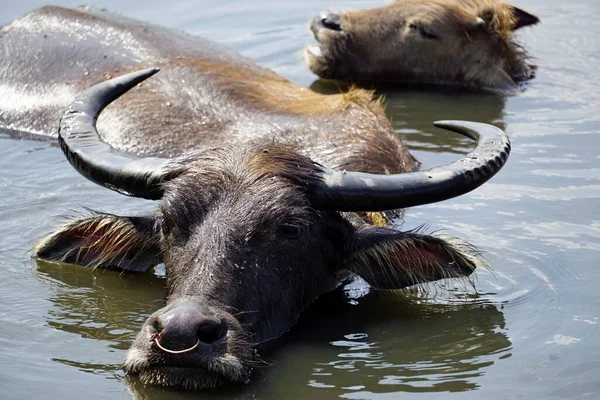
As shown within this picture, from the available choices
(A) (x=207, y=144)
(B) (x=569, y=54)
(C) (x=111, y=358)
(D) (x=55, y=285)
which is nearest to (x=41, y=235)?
(D) (x=55, y=285)

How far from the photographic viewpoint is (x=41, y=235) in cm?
841

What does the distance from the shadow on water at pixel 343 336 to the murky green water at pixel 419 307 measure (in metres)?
0.01

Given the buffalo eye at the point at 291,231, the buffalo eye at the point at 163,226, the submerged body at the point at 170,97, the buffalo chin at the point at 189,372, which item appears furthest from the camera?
the submerged body at the point at 170,97

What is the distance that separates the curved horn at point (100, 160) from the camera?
7.07 meters

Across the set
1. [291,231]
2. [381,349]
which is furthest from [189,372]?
[381,349]

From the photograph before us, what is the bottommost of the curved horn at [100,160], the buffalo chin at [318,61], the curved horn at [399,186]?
the buffalo chin at [318,61]

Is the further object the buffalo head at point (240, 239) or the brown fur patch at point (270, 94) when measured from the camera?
the brown fur patch at point (270, 94)

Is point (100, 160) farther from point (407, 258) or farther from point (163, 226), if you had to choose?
point (407, 258)

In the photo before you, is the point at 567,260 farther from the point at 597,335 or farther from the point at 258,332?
the point at 258,332

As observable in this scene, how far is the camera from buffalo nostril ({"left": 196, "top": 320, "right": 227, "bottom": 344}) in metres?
5.73

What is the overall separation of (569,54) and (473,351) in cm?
750

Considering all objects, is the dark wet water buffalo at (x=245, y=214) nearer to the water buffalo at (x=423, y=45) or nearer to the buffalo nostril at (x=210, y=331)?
the buffalo nostril at (x=210, y=331)

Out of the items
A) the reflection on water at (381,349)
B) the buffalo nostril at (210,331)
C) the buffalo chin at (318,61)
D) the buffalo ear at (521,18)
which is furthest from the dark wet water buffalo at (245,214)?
the buffalo ear at (521,18)

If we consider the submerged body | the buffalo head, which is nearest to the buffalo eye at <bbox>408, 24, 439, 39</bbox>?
the submerged body
